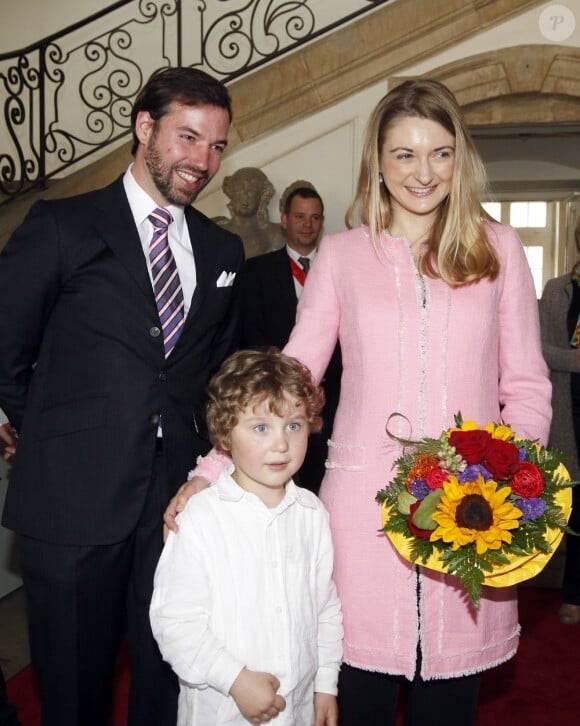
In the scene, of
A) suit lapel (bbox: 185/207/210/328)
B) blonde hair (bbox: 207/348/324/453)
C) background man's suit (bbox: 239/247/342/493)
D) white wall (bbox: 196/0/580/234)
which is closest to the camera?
blonde hair (bbox: 207/348/324/453)

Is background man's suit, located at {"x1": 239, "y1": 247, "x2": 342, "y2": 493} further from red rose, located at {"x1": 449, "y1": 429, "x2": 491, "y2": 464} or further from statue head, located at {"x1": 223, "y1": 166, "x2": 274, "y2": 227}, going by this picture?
red rose, located at {"x1": 449, "y1": 429, "x2": 491, "y2": 464}

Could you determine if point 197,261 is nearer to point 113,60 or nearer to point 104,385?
point 104,385

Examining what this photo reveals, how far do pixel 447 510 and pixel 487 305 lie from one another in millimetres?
593

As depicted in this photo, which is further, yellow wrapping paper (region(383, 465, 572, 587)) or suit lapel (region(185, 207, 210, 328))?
suit lapel (region(185, 207, 210, 328))

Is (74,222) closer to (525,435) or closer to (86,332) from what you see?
(86,332)

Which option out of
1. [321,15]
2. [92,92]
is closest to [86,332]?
[321,15]

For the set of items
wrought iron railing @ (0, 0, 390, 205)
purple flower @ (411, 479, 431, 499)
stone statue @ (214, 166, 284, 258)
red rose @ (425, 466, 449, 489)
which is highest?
wrought iron railing @ (0, 0, 390, 205)

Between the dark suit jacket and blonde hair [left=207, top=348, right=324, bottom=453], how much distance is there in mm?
301

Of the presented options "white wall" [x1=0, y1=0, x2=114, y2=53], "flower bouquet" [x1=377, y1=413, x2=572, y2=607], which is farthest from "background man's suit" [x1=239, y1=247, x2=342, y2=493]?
"white wall" [x1=0, y1=0, x2=114, y2=53]

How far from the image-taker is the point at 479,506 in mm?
1938

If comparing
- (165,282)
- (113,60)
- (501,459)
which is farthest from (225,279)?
(113,60)

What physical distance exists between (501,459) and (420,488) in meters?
0.18

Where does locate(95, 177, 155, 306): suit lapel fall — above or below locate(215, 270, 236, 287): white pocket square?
above

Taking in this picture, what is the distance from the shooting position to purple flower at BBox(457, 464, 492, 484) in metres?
1.99
